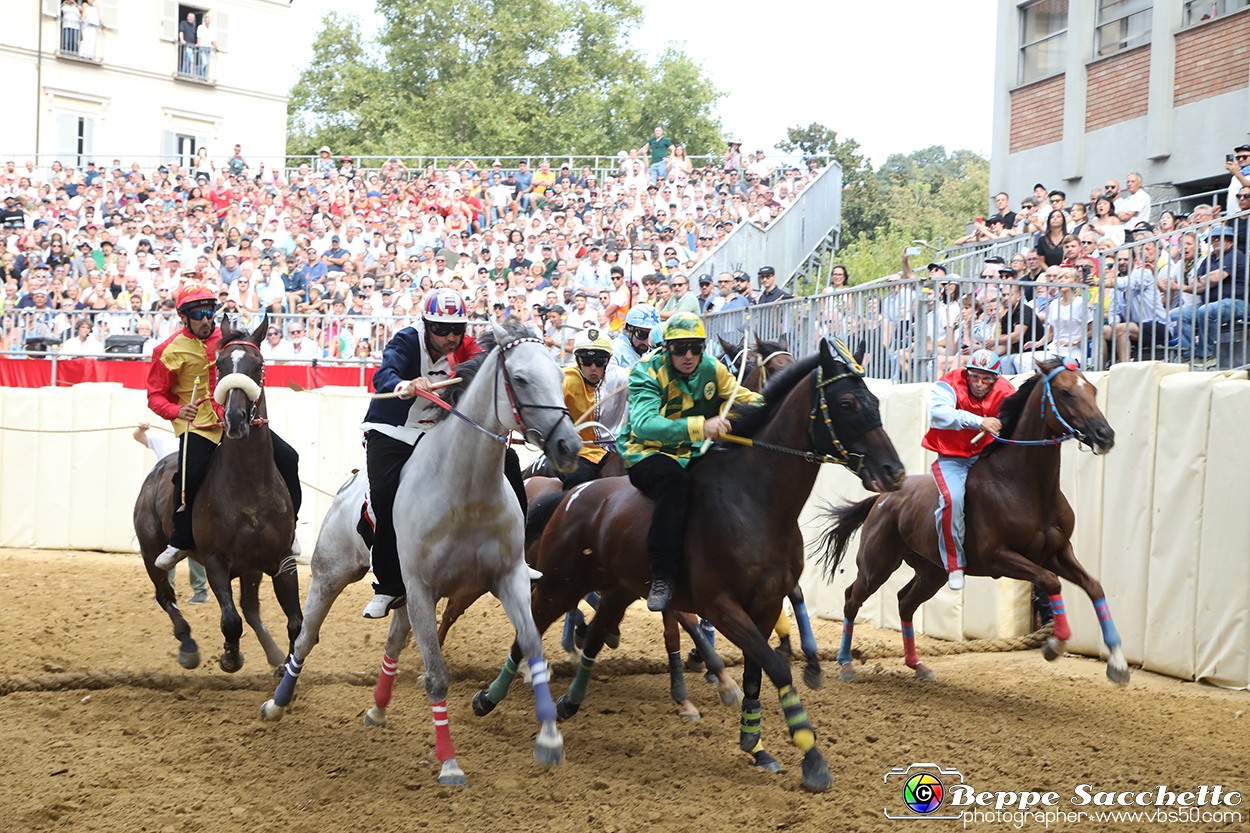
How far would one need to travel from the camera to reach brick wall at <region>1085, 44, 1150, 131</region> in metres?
18.2

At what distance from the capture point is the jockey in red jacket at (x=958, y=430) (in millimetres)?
8078

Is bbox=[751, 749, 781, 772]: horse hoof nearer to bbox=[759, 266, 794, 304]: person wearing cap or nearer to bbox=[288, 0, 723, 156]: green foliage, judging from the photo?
bbox=[759, 266, 794, 304]: person wearing cap

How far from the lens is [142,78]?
4175cm

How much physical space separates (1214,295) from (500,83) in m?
47.3

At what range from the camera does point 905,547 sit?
8.76 metres

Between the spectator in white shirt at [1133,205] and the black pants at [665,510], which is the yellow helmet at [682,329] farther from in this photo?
the spectator in white shirt at [1133,205]

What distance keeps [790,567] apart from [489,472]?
1725mm

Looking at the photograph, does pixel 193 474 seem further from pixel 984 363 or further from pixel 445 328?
pixel 984 363

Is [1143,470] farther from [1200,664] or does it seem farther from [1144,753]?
[1144,753]

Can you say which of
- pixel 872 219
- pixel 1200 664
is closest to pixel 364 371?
pixel 1200 664

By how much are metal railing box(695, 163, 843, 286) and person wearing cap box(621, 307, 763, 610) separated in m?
11.1

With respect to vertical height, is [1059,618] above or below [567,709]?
above

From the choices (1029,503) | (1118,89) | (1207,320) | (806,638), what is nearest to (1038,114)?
(1118,89)

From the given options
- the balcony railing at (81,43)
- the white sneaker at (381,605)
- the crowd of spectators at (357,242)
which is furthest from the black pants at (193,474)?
the balcony railing at (81,43)
